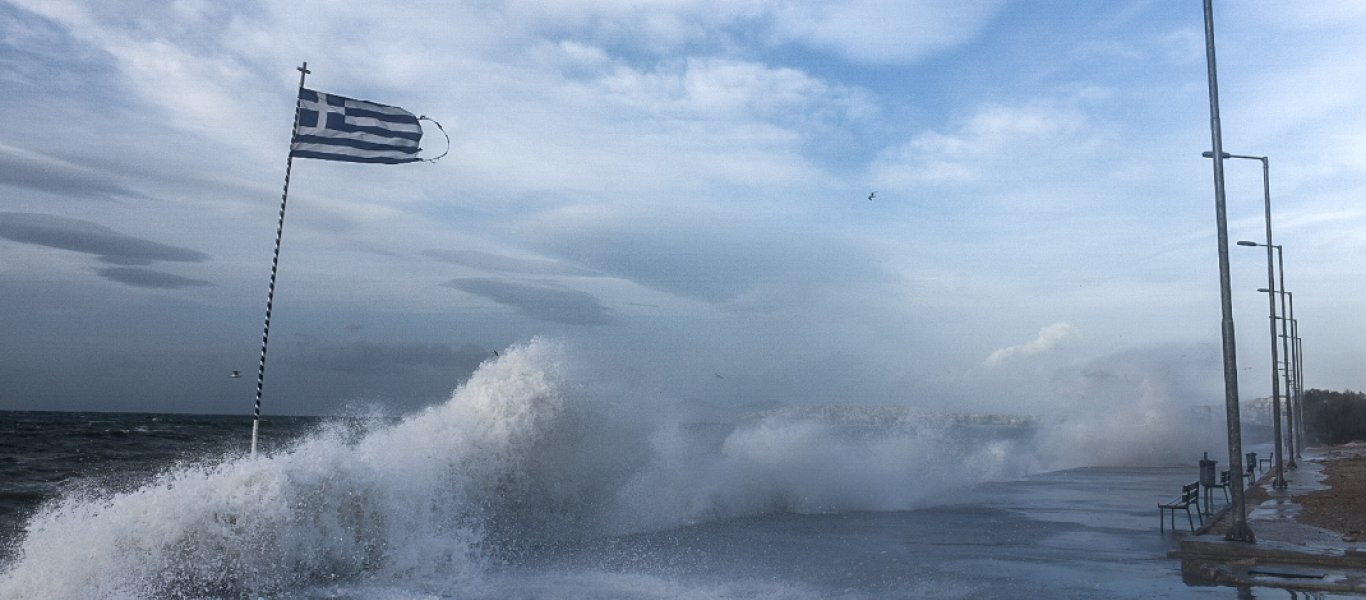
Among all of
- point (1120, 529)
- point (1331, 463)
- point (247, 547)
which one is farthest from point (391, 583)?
point (1331, 463)

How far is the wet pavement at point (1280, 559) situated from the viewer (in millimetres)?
10695

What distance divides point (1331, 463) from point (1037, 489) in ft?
52.8

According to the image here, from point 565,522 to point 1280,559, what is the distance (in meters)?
11.6

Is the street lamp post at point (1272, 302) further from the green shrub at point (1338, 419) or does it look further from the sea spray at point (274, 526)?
the green shrub at point (1338, 419)

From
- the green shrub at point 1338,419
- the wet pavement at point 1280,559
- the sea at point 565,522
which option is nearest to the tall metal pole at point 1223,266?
the wet pavement at point 1280,559

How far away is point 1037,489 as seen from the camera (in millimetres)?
28844

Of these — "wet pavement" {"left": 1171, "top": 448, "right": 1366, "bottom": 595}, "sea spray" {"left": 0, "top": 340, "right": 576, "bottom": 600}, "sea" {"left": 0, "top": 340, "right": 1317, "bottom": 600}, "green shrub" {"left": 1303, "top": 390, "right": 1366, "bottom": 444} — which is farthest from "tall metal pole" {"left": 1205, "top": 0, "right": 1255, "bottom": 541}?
"green shrub" {"left": 1303, "top": 390, "right": 1366, "bottom": 444}

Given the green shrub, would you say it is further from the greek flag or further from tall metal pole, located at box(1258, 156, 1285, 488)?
the greek flag

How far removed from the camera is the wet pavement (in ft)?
35.1

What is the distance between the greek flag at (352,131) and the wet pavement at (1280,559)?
12.6 m

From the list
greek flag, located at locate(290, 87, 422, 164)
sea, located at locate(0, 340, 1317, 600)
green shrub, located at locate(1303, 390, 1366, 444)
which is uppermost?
greek flag, located at locate(290, 87, 422, 164)

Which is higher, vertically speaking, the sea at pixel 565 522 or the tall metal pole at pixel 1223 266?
the tall metal pole at pixel 1223 266

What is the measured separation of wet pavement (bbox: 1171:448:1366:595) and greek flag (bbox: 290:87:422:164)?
12568mm

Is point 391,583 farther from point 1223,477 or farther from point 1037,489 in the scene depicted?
point 1037,489
